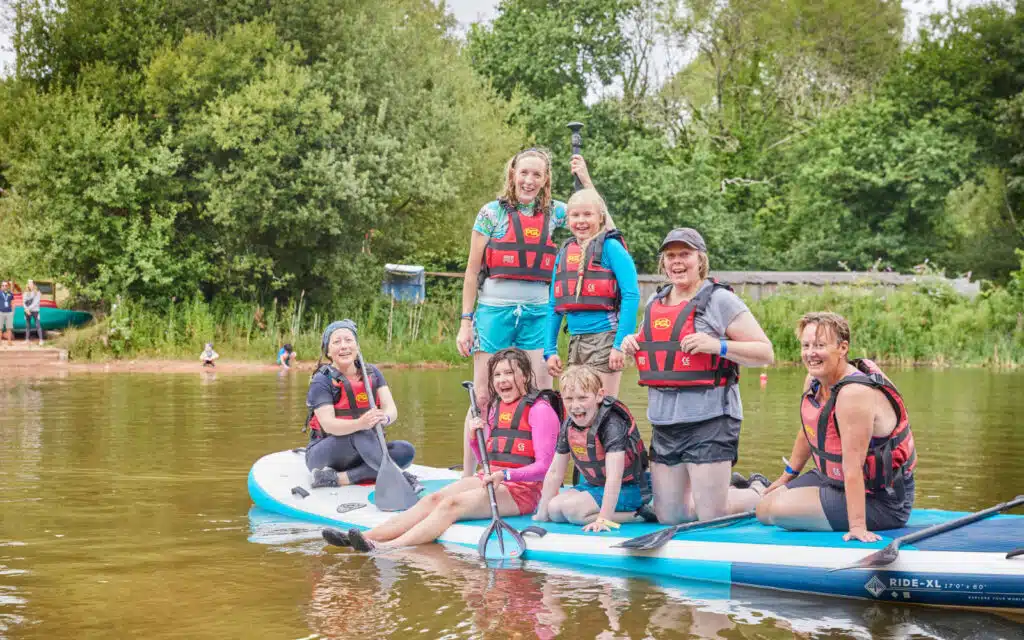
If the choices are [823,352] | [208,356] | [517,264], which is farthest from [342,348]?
[208,356]

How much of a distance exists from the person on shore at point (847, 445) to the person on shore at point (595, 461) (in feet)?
2.46

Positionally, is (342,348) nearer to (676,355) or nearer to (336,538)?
(336,538)

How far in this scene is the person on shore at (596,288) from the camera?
593cm

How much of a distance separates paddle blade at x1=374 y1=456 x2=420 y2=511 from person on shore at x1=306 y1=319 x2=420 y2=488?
1.46ft

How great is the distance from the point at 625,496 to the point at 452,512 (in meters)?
0.88

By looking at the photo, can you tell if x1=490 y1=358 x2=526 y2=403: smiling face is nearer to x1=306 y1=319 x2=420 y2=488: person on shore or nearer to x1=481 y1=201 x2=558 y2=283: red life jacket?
x1=481 y1=201 x2=558 y2=283: red life jacket

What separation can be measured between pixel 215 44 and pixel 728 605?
19.0 metres

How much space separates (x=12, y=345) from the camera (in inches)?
817

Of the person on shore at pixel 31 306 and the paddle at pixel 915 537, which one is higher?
the person on shore at pixel 31 306

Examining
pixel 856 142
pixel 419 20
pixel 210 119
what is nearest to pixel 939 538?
pixel 210 119

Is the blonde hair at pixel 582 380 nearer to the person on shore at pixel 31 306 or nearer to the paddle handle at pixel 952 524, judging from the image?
the paddle handle at pixel 952 524

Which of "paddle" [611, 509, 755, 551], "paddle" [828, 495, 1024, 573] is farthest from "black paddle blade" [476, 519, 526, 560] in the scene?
"paddle" [828, 495, 1024, 573]

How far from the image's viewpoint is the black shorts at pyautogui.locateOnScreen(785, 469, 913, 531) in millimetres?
5183

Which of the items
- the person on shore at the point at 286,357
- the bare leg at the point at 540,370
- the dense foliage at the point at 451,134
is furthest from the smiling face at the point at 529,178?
the dense foliage at the point at 451,134
